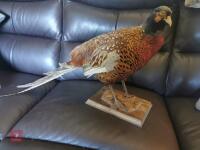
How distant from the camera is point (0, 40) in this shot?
1.83m

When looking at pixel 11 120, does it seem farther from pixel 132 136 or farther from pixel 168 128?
pixel 168 128

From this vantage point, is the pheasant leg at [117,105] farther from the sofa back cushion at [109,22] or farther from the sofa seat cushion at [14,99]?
the sofa seat cushion at [14,99]

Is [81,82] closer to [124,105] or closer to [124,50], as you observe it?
[124,105]

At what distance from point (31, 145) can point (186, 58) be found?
94 centimetres

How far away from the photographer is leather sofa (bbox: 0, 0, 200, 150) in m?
1.18

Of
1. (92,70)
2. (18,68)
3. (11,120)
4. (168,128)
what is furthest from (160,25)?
(18,68)

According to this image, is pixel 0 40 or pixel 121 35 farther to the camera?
pixel 0 40

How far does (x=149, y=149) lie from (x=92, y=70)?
1.26ft

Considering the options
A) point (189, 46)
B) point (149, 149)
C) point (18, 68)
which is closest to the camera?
point (149, 149)

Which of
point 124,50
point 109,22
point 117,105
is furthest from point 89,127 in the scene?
point 109,22

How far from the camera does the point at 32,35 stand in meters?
1.82

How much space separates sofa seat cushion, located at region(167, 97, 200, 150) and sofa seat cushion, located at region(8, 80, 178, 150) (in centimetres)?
5

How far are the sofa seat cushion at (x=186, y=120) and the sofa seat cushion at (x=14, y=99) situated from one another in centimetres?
69

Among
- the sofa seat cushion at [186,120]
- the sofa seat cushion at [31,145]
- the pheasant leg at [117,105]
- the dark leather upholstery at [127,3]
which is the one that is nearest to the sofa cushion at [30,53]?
the dark leather upholstery at [127,3]
